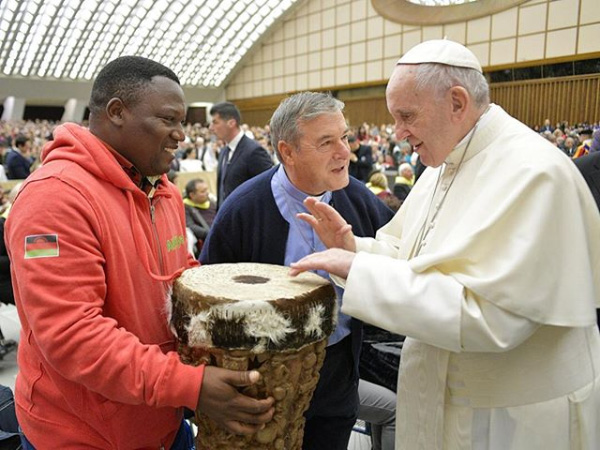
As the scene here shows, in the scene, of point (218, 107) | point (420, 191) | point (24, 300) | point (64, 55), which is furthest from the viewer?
point (64, 55)

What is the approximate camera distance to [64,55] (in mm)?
27938

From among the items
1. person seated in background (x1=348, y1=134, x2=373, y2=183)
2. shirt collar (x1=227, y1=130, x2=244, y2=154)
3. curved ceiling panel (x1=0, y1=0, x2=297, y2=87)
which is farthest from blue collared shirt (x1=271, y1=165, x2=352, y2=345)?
curved ceiling panel (x1=0, y1=0, x2=297, y2=87)

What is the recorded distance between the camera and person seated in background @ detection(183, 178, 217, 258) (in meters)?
5.14

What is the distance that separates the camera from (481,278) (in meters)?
1.16

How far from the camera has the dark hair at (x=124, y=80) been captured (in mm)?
1203

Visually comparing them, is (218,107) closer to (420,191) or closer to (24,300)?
(420,191)

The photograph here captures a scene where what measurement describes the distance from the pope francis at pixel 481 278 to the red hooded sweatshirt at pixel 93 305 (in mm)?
411

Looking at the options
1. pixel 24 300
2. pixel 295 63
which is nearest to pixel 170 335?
pixel 24 300

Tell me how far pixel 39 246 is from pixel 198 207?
449 cm

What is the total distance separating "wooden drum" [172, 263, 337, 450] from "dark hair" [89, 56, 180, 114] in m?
0.48

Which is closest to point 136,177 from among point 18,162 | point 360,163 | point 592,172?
point 592,172

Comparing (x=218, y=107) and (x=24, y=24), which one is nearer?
(x=218, y=107)

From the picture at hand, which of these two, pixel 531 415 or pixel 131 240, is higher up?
pixel 131 240

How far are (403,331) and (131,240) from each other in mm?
711
